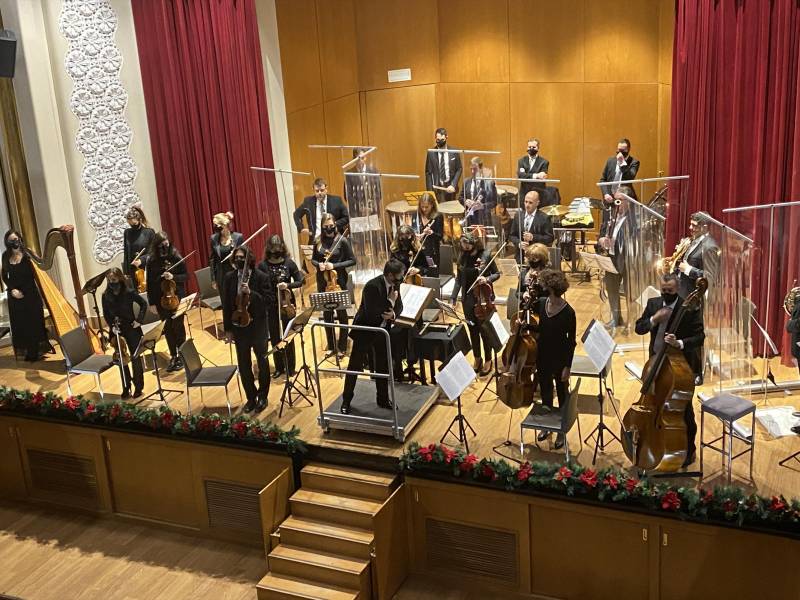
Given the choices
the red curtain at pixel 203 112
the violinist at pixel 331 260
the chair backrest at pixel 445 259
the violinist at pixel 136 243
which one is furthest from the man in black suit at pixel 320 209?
the violinist at pixel 136 243

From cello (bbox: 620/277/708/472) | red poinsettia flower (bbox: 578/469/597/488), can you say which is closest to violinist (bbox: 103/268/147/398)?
red poinsettia flower (bbox: 578/469/597/488)

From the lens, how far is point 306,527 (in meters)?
7.21

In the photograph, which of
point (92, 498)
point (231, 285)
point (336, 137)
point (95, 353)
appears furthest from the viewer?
point (336, 137)

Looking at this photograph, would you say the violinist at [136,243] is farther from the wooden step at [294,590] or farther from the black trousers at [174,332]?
the wooden step at [294,590]

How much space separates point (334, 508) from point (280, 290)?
7.17 ft

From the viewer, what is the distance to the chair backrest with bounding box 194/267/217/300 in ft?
32.7

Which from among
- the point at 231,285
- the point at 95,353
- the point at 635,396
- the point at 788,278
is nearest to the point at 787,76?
the point at 788,278

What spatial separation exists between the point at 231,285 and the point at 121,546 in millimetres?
2370

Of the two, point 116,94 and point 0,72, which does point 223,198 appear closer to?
point 116,94

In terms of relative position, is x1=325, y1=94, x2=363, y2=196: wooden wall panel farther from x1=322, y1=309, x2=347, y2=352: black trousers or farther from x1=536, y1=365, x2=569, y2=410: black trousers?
x1=536, y1=365, x2=569, y2=410: black trousers

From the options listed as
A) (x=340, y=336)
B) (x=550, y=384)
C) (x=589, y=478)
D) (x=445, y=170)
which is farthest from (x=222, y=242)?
(x=589, y=478)

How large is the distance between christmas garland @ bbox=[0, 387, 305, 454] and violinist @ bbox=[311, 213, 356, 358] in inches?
62.2

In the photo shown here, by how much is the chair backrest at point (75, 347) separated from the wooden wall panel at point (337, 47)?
205 inches

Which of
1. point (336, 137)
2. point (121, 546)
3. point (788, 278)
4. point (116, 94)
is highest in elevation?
point (116, 94)
